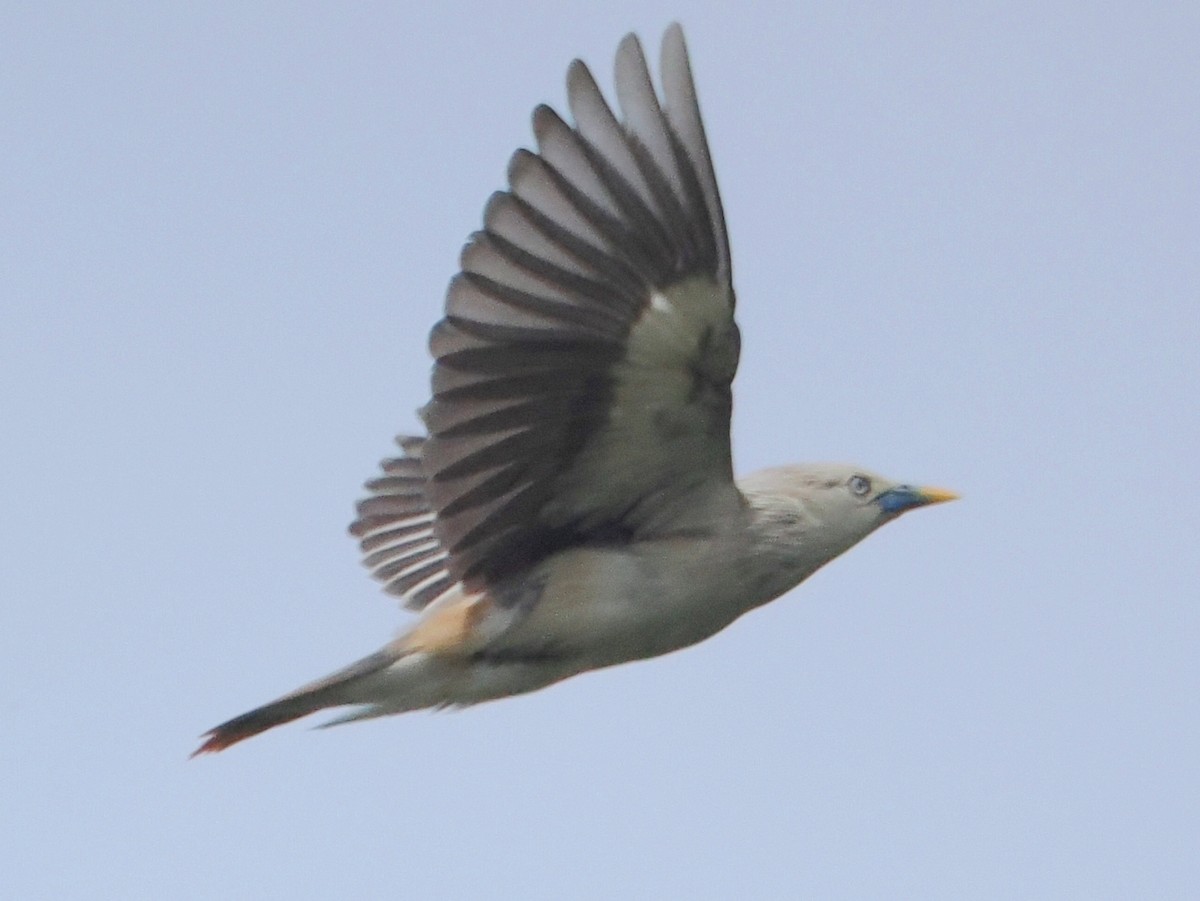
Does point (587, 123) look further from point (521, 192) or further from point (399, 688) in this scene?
point (399, 688)

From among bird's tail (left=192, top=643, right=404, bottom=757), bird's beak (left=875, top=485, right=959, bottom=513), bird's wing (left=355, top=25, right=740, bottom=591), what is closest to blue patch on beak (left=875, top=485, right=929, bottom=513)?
bird's beak (left=875, top=485, right=959, bottom=513)

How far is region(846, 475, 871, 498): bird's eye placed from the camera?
22.0 feet

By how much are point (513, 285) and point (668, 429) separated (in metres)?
0.64

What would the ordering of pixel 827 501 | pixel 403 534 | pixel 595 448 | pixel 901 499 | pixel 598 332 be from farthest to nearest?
pixel 403 534 → pixel 901 499 → pixel 827 501 → pixel 595 448 → pixel 598 332

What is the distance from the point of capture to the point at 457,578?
6.61 meters

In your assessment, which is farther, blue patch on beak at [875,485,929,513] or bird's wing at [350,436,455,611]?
bird's wing at [350,436,455,611]

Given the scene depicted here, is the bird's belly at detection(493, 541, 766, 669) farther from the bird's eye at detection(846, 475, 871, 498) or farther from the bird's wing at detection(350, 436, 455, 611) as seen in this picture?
the bird's wing at detection(350, 436, 455, 611)

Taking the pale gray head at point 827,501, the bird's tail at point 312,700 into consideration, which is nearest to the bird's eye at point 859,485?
the pale gray head at point 827,501

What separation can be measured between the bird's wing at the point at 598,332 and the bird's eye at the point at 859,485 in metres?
0.49

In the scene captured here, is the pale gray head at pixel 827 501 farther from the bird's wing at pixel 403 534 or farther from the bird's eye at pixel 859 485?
the bird's wing at pixel 403 534

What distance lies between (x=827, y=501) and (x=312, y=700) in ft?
5.72

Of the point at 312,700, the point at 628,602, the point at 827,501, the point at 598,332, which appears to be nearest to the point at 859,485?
the point at 827,501

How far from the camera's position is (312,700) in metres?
6.41

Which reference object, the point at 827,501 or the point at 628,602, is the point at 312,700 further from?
the point at 827,501
